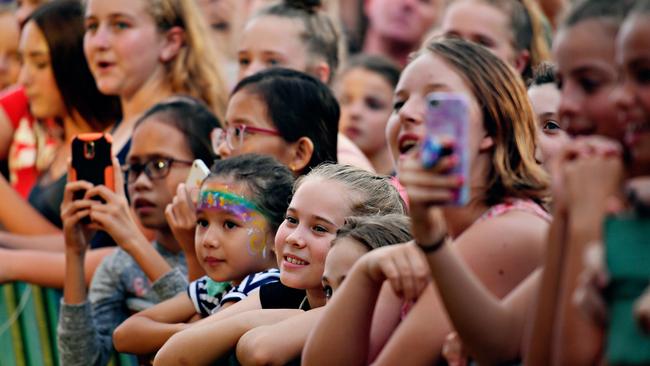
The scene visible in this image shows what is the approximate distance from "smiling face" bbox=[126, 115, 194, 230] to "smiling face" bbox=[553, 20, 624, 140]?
8.81ft

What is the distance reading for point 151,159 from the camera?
5352 mm

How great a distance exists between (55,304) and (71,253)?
55 centimetres

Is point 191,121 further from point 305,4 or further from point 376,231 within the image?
point 376,231

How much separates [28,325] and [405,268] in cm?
293

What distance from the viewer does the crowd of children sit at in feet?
8.75

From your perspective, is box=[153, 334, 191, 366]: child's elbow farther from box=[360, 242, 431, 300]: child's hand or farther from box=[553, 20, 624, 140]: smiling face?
box=[553, 20, 624, 140]: smiling face

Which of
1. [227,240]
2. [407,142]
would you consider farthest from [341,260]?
[227,240]

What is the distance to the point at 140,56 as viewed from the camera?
641cm

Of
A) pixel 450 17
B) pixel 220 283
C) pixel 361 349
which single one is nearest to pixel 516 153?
Answer: pixel 361 349

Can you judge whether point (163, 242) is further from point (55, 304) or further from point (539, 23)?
point (539, 23)

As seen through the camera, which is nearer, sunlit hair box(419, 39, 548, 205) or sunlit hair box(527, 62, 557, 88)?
sunlit hair box(419, 39, 548, 205)

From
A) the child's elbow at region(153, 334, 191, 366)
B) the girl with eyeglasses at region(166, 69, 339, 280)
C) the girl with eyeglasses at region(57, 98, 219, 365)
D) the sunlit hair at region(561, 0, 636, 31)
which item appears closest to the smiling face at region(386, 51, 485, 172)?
the sunlit hair at region(561, 0, 636, 31)

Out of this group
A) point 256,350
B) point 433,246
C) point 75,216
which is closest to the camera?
point 433,246

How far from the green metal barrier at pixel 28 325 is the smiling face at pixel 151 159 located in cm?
Answer: 67
